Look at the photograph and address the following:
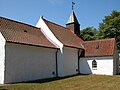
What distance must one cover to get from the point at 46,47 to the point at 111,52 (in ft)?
29.6

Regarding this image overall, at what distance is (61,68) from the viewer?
24578 mm

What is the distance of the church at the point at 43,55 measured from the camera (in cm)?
1819

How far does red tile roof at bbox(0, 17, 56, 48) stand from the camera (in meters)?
19.0

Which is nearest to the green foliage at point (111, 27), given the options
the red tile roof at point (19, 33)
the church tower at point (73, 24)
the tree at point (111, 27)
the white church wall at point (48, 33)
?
the tree at point (111, 27)

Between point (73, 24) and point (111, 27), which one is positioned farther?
point (111, 27)

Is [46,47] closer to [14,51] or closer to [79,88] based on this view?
[14,51]

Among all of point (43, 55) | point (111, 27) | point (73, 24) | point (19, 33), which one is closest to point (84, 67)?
point (43, 55)

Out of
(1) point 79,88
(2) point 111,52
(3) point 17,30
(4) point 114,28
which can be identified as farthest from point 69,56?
(4) point 114,28

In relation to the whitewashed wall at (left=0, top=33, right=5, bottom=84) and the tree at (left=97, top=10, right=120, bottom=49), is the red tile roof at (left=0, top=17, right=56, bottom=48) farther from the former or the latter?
the tree at (left=97, top=10, right=120, bottom=49)

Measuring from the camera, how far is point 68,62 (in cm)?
2605

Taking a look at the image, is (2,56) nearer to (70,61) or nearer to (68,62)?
(68,62)

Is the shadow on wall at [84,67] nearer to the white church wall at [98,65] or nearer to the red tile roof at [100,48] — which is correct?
the white church wall at [98,65]

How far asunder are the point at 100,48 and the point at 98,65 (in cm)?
258

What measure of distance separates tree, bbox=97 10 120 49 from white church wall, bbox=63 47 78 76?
15913 millimetres
